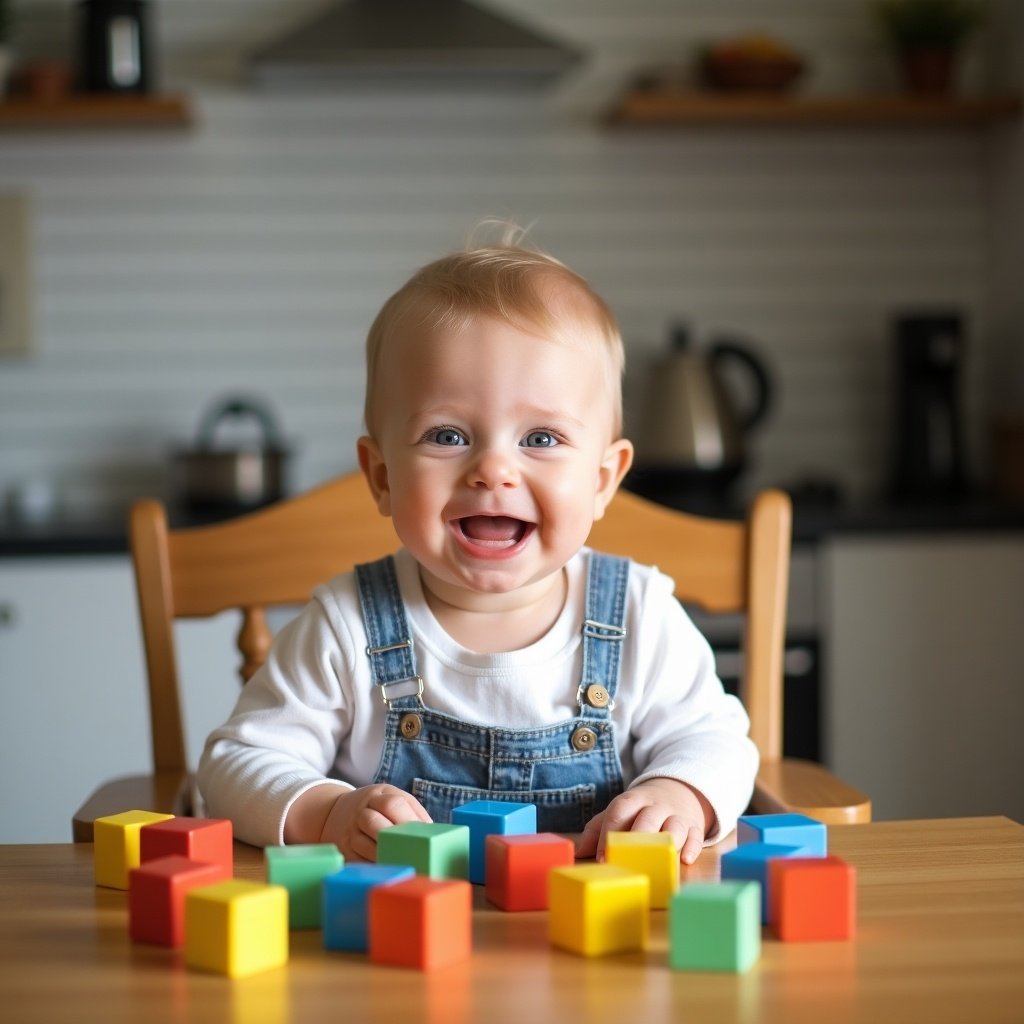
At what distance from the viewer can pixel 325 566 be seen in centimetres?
153

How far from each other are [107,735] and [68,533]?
41 cm

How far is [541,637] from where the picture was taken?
1276 mm

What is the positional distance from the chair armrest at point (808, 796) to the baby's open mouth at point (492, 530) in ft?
1.03

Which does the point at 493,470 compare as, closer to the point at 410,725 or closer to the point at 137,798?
the point at 410,725

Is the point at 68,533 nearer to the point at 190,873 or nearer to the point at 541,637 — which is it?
the point at 541,637

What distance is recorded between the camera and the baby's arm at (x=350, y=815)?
0.98 m

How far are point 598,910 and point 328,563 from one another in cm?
85

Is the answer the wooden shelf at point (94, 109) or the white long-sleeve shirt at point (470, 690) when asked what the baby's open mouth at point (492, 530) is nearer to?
the white long-sleeve shirt at point (470, 690)

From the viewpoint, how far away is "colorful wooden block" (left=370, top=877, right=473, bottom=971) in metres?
0.72

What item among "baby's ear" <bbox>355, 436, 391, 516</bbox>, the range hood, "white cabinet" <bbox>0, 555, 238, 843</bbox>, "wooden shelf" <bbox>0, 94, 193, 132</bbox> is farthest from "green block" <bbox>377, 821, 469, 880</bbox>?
"wooden shelf" <bbox>0, 94, 193, 132</bbox>

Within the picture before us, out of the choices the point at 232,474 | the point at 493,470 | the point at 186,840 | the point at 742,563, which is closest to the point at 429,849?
the point at 186,840

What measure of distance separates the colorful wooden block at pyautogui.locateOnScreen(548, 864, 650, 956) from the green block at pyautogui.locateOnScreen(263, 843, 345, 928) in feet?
0.43

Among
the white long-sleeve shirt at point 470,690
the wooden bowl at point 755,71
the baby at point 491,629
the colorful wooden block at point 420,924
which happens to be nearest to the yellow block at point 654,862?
the colorful wooden block at point 420,924

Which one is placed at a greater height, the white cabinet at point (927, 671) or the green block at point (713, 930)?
the green block at point (713, 930)
